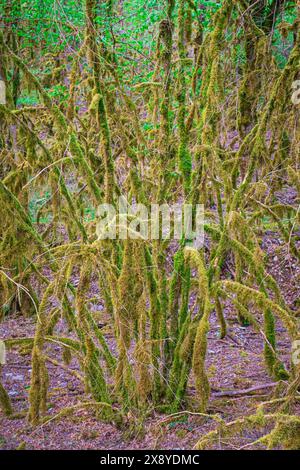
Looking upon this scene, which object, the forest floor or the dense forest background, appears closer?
the dense forest background

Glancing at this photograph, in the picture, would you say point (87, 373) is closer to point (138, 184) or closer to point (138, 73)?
point (138, 184)

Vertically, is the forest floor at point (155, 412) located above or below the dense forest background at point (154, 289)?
below

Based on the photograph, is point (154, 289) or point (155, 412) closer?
point (154, 289)

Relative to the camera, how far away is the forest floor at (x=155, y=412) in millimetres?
4359

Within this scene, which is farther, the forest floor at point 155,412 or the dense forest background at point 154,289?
the forest floor at point 155,412

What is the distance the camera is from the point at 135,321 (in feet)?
14.5

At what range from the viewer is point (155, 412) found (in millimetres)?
4672

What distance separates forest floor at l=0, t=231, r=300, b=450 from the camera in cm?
436

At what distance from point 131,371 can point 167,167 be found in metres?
1.77

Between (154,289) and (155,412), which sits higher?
(154,289)

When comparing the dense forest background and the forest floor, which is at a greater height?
the dense forest background
